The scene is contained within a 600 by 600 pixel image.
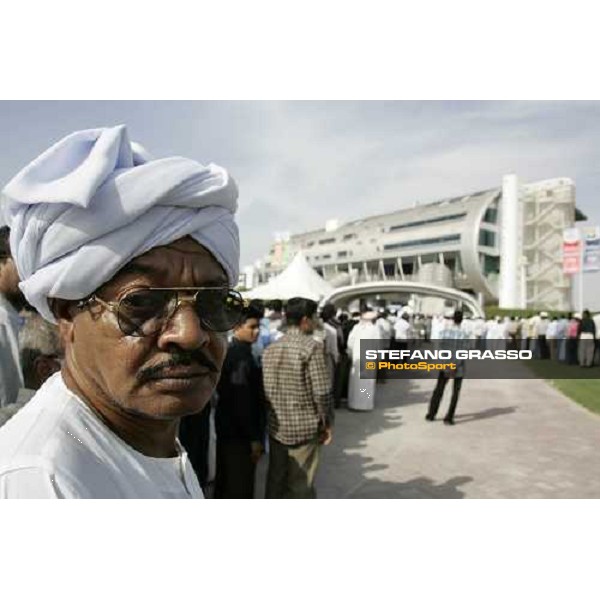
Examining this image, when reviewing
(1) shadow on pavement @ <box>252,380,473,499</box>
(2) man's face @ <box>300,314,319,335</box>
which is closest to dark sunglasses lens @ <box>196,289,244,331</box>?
(2) man's face @ <box>300,314,319,335</box>

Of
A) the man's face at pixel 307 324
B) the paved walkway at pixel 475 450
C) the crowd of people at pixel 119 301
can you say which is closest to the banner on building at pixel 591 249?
the paved walkway at pixel 475 450

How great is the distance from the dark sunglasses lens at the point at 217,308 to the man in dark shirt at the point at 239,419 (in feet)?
6.99

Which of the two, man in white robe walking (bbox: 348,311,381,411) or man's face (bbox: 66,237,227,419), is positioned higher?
man's face (bbox: 66,237,227,419)

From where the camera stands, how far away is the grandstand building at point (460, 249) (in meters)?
8.20

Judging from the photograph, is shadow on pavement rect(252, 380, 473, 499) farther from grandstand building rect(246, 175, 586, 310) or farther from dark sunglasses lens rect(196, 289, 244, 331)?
dark sunglasses lens rect(196, 289, 244, 331)

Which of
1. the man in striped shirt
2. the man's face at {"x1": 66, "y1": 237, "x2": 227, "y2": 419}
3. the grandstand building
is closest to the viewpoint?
the man's face at {"x1": 66, "y1": 237, "x2": 227, "y2": 419}

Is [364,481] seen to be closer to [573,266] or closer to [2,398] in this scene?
[573,266]

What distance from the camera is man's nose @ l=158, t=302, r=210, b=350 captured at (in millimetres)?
1090

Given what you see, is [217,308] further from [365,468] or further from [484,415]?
[484,415]

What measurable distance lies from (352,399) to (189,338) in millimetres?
6533

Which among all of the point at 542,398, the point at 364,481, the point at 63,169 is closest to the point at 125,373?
the point at 63,169

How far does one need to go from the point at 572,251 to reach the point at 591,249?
15.3 inches

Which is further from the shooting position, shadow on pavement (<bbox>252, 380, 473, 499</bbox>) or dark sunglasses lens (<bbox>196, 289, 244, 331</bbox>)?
shadow on pavement (<bbox>252, 380, 473, 499</bbox>)

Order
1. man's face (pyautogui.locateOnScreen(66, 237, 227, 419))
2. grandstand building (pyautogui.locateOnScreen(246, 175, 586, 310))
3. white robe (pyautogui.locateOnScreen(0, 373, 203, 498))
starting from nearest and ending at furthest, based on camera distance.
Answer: white robe (pyautogui.locateOnScreen(0, 373, 203, 498))
man's face (pyautogui.locateOnScreen(66, 237, 227, 419))
grandstand building (pyautogui.locateOnScreen(246, 175, 586, 310))
